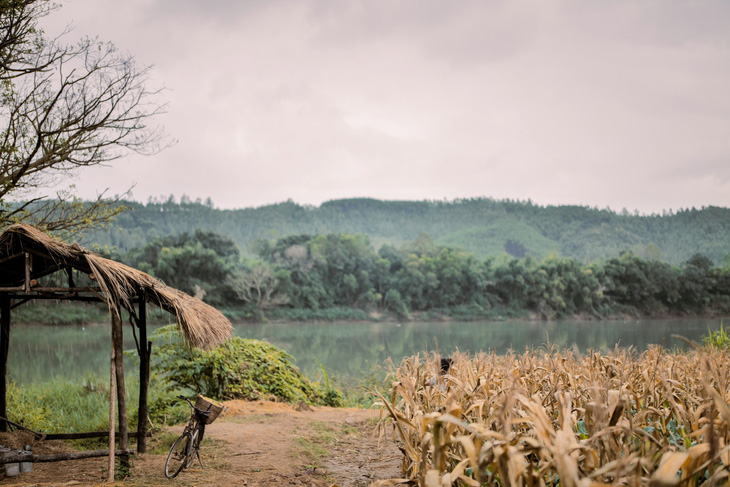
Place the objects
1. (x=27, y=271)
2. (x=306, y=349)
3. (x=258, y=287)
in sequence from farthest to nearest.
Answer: (x=258, y=287) < (x=306, y=349) < (x=27, y=271)

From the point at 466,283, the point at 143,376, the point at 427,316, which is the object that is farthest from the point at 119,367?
the point at 466,283

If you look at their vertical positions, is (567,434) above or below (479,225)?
below

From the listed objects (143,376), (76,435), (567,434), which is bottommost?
(76,435)

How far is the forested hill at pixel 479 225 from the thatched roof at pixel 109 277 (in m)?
63.9

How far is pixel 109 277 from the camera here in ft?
16.7

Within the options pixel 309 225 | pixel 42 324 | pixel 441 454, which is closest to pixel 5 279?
pixel 441 454

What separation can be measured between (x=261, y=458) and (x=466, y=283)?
162 feet

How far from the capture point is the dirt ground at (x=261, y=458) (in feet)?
16.9

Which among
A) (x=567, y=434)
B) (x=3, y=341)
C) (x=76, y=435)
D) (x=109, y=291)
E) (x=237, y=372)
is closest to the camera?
(x=567, y=434)

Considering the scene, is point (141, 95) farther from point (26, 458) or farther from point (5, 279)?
point (26, 458)

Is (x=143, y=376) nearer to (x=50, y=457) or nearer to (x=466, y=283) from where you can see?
(x=50, y=457)

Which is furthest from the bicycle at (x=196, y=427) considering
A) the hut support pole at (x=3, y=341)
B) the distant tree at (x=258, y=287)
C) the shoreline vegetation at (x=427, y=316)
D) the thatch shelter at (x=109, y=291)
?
the distant tree at (x=258, y=287)

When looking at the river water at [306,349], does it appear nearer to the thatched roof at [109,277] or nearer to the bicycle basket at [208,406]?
the thatched roof at [109,277]

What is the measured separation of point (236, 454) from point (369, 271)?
4744 centimetres
